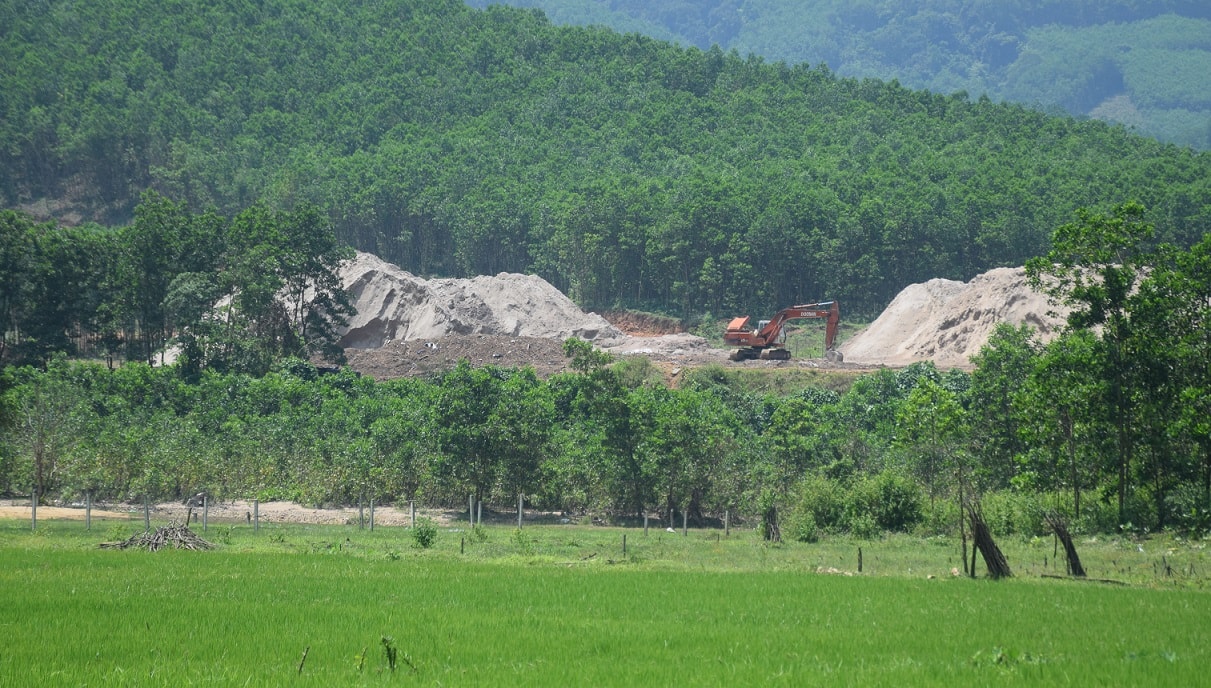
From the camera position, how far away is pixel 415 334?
83688 mm

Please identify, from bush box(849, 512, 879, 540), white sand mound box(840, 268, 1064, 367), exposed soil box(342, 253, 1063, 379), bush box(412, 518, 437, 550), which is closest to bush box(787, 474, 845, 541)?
bush box(849, 512, 879, 540)

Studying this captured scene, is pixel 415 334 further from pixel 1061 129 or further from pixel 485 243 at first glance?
pixel 1061 129

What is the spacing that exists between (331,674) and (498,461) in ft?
107

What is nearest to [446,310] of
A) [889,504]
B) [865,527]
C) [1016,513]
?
[889,504]

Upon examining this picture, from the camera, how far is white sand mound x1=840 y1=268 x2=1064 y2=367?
75125 millimetres

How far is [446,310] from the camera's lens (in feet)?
A: 280

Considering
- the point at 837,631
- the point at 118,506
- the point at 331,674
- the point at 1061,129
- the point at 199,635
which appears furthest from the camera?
the point at 1061,129

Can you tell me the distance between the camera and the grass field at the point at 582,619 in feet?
52.0

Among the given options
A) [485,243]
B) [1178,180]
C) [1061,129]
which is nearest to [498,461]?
[485,243]

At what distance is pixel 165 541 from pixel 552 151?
113757 millimetres

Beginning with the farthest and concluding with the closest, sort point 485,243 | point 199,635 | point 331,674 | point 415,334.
→ point 485,243
point 415,334
point 199,635
point 331,674

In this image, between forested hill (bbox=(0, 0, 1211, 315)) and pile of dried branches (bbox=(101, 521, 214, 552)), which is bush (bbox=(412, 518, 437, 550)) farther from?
forested hill (bbox=(0, 0, 1211, 315))

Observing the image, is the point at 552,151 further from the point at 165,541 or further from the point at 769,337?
the point at 165,541

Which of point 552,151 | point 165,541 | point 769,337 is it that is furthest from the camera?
point 552,151
